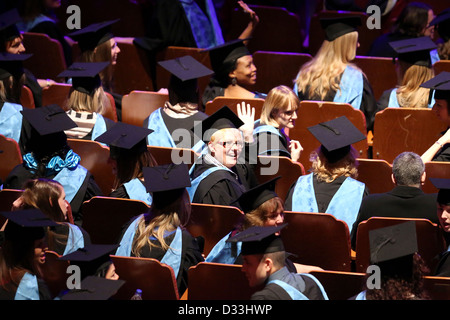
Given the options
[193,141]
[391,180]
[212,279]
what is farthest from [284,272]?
[193,141]

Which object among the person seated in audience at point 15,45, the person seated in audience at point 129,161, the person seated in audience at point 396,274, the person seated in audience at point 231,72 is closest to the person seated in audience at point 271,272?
the person seated in audience at point 396,274

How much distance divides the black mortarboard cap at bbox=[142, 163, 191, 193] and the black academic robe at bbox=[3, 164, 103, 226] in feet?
2.13

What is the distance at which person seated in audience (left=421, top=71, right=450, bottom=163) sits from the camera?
209 inches

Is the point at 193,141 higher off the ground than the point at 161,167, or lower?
lower

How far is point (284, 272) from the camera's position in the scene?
3672mm

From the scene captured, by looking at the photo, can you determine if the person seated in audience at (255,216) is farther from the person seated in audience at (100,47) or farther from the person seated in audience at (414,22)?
the person seated in audience at (414,22)

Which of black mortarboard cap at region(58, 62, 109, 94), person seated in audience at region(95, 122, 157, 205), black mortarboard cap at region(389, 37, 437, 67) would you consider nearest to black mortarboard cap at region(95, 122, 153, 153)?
person seated in audience at region(95, 122, 157, 205)

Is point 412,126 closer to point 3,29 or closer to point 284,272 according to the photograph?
point 284,272

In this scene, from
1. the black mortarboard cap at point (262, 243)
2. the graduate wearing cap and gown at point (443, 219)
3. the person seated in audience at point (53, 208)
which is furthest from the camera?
the person seated in audience at point (53, 208)

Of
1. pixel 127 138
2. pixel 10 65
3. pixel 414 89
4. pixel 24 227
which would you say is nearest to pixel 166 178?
pixel 127 138

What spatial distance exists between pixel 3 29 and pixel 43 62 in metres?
0.63

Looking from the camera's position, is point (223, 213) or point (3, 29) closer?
point (223, 213)

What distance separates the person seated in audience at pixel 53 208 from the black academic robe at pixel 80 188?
2.23 ft

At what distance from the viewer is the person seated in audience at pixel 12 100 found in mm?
5887
